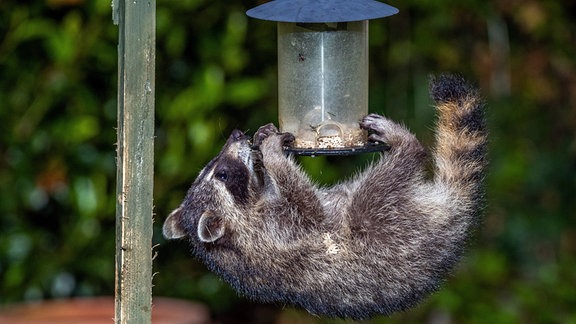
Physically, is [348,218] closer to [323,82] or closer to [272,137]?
[272,137]

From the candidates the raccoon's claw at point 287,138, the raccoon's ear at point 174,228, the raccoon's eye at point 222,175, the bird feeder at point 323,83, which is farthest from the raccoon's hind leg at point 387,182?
the raccoon's ear at point 174,228

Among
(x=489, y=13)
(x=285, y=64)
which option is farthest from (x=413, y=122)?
(x=285, y=64)

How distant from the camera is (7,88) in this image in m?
6.96

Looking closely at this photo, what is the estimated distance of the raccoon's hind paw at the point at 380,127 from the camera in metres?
5.13

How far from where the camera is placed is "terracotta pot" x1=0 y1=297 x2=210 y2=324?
20.4 ft

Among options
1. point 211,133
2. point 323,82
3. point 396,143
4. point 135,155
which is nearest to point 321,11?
point 323,82

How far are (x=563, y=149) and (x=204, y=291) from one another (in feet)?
12.5

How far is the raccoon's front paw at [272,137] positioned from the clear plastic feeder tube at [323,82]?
0.10 meters

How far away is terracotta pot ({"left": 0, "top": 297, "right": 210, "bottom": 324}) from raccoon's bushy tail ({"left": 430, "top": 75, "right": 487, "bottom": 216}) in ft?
6.04

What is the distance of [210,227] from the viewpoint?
204 inches

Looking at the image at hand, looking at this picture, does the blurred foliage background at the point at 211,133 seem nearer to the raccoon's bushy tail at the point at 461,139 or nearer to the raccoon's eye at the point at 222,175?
the raccoon's eye at the point at 222,175

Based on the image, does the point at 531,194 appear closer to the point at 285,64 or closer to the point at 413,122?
the point at 413,122

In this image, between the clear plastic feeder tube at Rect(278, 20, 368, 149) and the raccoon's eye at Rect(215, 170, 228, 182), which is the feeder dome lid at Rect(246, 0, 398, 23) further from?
the raccoon's eye at Rect(215, 170, 228, 182)

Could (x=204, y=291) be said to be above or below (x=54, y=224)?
below
